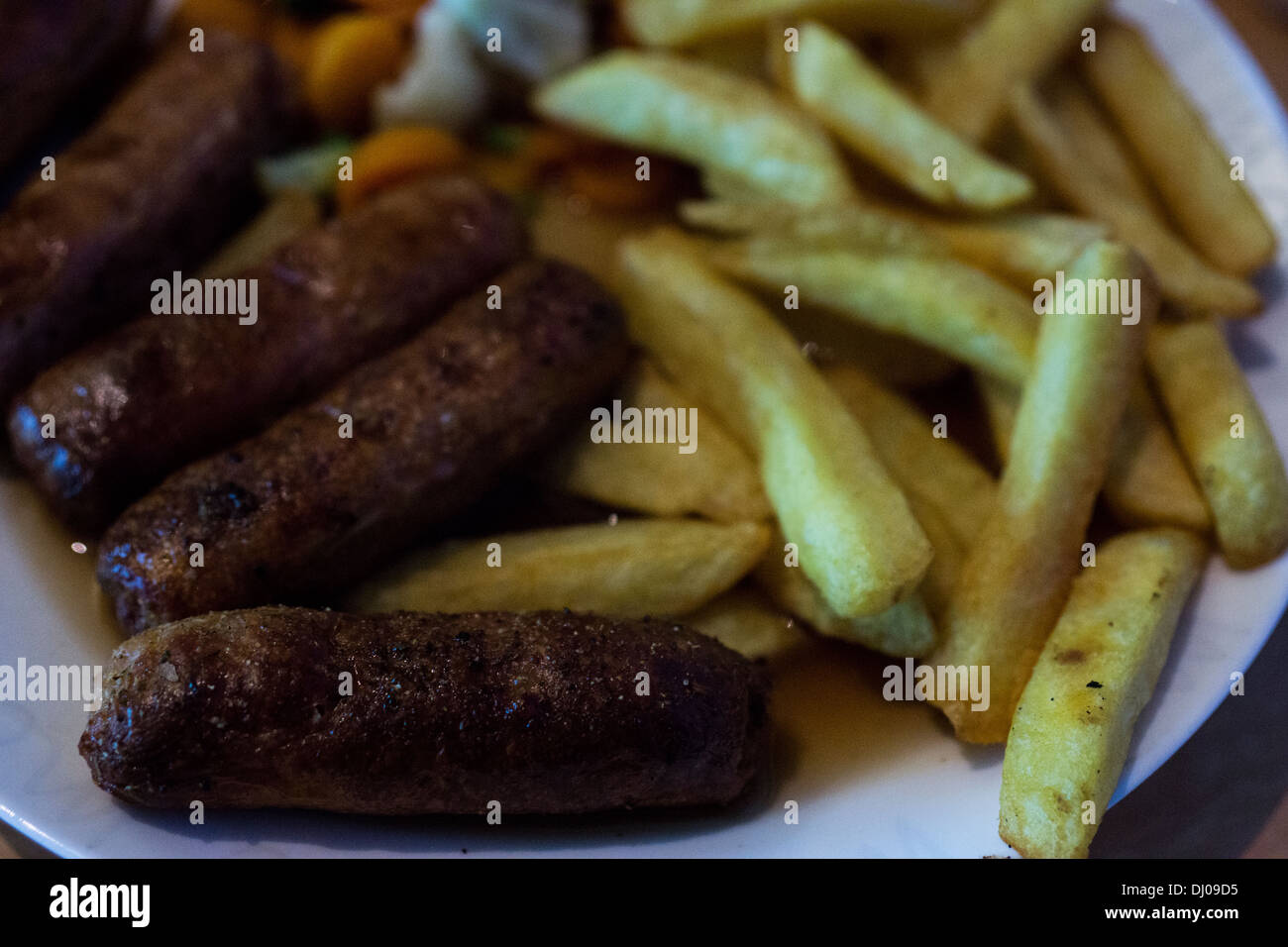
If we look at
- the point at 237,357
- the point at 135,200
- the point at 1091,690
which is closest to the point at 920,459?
the point at 1091,690

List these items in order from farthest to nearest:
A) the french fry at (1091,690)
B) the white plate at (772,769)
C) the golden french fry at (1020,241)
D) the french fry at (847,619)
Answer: the golden french fry at (1020,241)
the french fry at (847,619)
the white plate at (772,769)
the french fry at (1091,690)

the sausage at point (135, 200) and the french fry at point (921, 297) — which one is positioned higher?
the sausage at point (135, 200)

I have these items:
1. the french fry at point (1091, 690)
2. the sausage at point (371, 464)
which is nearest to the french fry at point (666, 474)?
the sausage at point (371, 464)

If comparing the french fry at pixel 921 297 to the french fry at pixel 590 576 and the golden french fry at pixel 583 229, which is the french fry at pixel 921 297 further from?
the golden french fry at pixel 583 229

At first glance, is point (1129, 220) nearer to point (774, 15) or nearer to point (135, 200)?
point (774, 15)

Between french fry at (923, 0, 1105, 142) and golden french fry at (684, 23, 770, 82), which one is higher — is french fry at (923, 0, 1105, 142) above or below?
below

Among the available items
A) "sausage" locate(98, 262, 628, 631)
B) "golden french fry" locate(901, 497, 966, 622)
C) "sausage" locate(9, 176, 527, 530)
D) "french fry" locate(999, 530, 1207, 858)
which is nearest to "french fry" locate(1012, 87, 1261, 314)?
"french fry" locate(999, 530, 1207, 858)

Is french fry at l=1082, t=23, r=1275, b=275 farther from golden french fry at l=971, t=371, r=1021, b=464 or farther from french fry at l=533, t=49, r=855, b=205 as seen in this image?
french fry at l=533, t=49, r=855, b=205
